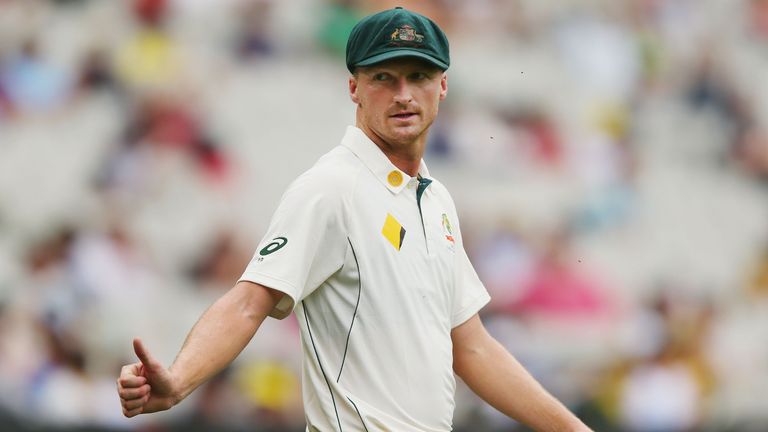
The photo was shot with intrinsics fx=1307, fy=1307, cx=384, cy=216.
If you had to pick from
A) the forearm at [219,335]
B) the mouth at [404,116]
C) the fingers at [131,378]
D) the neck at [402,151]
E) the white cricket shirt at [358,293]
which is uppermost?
the mouth at [404,116]

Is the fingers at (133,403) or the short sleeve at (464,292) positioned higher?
the short sleeve at (464,292)

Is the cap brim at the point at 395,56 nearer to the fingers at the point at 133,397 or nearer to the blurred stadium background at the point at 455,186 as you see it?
the fingers at the point at 133,397

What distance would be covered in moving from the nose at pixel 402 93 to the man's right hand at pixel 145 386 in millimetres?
1187

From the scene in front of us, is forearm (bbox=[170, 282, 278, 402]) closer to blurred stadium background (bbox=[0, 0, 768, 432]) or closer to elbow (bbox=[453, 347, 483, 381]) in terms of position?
elbow (bbox=[453, 347, 483, 381])

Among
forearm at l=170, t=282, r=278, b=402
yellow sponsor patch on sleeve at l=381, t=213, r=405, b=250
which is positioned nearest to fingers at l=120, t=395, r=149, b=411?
forearm at l=170, t=282, r=278, b=402

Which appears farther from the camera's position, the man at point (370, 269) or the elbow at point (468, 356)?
the elbow at point (468, 356)

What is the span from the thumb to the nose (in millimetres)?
1227

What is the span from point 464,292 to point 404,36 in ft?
3.14

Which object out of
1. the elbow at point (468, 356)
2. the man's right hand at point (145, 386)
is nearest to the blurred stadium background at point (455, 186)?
the elbow at point (468, 356)

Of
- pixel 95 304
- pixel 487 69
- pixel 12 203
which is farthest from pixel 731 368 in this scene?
pixel 12 203

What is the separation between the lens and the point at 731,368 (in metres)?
10.4

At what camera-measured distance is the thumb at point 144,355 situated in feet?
10.5

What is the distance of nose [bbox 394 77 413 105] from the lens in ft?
13.4

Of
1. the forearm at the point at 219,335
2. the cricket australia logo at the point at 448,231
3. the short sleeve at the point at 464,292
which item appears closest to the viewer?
the forearm at the point at 219,335
